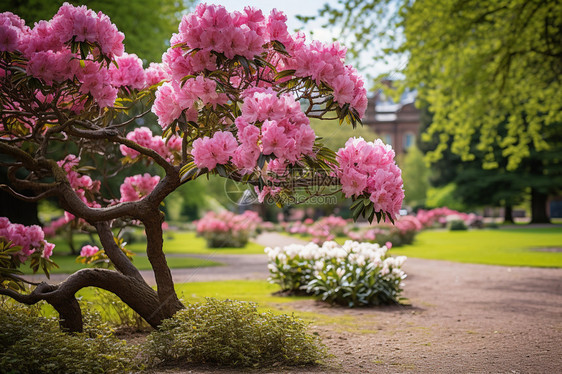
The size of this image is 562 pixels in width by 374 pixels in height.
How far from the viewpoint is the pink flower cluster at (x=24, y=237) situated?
5238 mm

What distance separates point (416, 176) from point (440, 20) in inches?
1574

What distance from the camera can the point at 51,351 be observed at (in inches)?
140

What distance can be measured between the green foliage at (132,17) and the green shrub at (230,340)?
11367 millimetres

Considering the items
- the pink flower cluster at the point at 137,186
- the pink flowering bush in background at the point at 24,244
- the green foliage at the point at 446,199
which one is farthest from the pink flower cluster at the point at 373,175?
the green foliage at the point at 446,199

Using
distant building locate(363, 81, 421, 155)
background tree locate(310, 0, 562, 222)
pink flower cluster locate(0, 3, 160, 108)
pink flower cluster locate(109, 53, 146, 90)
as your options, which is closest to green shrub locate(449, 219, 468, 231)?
background tree locate(310, 0, 562, 222)

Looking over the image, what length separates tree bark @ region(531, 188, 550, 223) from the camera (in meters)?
38.0

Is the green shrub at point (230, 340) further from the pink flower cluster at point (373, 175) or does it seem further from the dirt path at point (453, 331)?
the pink flower cluster at point (373, 175)

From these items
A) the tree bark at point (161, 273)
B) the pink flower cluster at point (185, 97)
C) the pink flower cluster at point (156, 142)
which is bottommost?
the tree bark at point (161, 273)

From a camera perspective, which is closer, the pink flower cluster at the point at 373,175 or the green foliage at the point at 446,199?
the pink flower cluster at the point at 373,175

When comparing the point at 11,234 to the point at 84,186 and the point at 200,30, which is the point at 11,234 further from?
the point at 200,30

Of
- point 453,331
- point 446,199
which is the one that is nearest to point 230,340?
point 453,331

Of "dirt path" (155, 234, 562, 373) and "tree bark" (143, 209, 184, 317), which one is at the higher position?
"tree bark" (143, 209, 184, 317)

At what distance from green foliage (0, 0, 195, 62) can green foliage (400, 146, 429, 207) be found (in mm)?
35642

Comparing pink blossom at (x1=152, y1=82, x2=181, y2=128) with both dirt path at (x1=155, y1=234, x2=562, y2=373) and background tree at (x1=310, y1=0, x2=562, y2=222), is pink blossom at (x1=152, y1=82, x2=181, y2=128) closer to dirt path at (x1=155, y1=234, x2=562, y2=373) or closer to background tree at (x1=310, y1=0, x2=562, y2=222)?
dirt path at (x1=155, y1=234, x2=562, y2=373)
